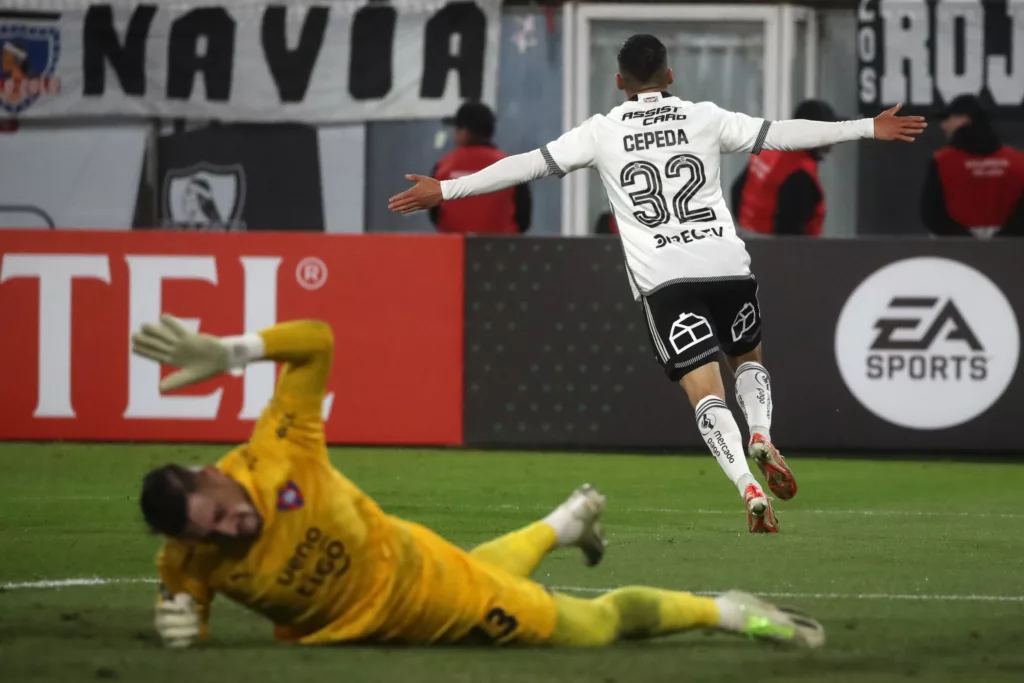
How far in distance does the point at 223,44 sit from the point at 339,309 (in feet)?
14.8

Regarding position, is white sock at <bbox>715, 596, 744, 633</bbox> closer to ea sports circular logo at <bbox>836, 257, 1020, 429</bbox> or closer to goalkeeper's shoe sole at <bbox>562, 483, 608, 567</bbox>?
goalkeeper's shoe sole at <bbox>562, 483, 608, 567</bbox>

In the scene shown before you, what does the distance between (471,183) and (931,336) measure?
507 centimetres

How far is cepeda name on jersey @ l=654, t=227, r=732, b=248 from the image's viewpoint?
27.5 ft

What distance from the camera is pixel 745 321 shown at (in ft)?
28.0

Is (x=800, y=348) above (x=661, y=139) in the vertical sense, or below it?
below

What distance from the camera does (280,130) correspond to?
16.5 meters

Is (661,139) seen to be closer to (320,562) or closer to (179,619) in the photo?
(320,562)

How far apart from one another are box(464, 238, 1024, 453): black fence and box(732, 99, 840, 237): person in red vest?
0.50 m

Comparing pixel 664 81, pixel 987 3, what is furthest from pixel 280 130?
pixel 664 81

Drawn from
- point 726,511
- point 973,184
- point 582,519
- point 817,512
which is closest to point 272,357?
point 582,519

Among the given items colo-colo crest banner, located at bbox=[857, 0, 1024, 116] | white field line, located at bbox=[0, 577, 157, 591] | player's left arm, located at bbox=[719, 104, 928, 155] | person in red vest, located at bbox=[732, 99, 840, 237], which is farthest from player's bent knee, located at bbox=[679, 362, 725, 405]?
colo-colo crest banner, located at bbox=[857, 0, 1024, 116]

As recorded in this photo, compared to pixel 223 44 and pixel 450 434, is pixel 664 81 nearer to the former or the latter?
pixel 450 434

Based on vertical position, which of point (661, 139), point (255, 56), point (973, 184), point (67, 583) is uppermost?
point (255, 56)

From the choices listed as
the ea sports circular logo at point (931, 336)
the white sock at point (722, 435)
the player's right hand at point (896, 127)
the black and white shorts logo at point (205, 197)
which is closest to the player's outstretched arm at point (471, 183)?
the white sock at point (722, 435)
